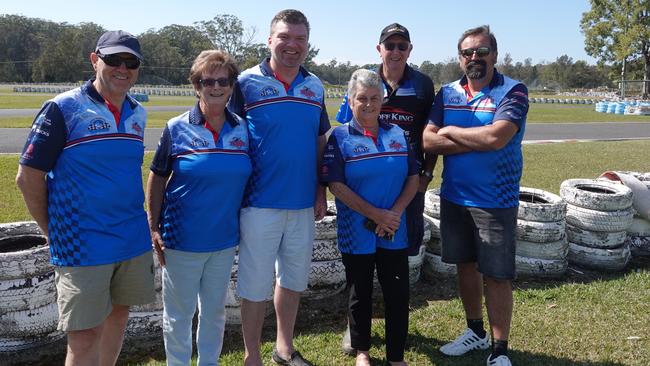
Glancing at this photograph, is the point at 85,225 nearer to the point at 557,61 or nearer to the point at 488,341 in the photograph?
the point at 488,341

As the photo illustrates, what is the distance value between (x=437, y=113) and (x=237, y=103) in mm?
1421

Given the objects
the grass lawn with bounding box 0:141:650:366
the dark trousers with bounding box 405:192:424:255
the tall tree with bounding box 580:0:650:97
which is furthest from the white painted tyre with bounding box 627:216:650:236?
the tall tree with bounding box 580:0:650:97

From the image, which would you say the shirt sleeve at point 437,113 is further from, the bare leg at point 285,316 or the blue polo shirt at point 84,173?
the blue polo shirt at point 84,173

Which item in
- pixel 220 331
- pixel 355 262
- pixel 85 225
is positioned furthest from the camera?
pixel 355 262

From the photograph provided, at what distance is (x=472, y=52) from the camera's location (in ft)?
11.5

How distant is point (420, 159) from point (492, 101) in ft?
2.31

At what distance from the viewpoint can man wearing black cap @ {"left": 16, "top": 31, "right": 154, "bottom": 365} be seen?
2592 millimetres

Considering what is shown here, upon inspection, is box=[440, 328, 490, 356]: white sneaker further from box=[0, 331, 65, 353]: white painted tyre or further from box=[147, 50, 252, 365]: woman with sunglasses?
box=[0, 331, 65, 353]: white painted tyre

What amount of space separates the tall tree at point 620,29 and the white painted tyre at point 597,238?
58.9 meters

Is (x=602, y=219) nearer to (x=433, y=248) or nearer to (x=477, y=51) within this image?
(x=433, y=248)

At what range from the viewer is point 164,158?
2.97 meters

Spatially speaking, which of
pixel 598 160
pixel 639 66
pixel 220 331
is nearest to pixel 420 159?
pixel 220 331

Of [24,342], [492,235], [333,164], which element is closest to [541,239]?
[492,235]

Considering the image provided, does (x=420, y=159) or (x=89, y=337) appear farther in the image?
(x=420, y=159)
